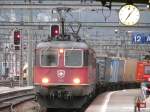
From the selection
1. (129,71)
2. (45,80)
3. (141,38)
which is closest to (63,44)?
(45,80)

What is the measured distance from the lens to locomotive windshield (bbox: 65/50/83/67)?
2181 cm

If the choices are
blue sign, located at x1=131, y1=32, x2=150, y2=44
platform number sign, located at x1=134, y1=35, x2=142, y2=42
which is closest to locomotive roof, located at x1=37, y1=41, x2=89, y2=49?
blue sign, located at x1=131, y1=32, x2=150, y2=44

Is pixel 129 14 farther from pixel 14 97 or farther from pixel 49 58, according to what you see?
pixel 14 97

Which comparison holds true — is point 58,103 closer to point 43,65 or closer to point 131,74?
point 43,65

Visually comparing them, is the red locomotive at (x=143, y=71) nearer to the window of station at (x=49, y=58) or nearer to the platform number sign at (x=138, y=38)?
the platform number sign at (x=138, y=38)

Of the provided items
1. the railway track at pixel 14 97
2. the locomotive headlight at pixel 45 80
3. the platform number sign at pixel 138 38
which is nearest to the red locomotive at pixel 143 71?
the platform number sign at pixel 138 38

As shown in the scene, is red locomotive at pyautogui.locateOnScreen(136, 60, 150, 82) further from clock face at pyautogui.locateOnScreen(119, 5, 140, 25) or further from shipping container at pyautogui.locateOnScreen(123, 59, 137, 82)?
clock face at pyautogui.locateOnScreen(119, 5, 140, 25)

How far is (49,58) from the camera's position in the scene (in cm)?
2209

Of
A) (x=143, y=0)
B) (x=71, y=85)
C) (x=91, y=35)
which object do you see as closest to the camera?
(x=143, y=0)

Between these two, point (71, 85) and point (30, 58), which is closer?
point (71, 85)

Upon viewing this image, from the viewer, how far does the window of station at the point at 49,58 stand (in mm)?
21938

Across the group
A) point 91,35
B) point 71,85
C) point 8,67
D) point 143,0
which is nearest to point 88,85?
point 71,85

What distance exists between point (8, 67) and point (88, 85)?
5398 cm

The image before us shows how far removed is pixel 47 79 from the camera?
71.1 ft
